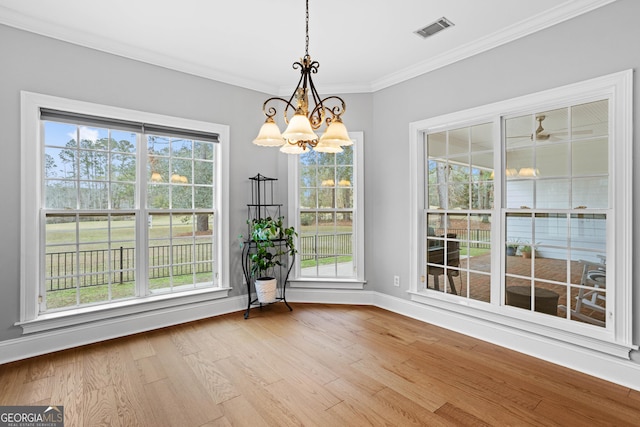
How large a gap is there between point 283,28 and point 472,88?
1989mm

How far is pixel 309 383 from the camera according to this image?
2.41 meters

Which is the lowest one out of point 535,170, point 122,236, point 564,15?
point 122,236

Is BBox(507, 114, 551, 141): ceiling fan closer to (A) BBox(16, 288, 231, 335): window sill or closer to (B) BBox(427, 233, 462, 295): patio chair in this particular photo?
(B) BBox(427, 233, 462, 295): patio chair

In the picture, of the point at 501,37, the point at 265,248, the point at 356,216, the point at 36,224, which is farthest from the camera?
the point at 356,216

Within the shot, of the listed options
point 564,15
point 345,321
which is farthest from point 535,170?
point 345,321

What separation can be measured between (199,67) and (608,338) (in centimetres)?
470

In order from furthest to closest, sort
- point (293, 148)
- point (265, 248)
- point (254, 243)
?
point (254, 243) → point (265, 248) → point (293, 148)

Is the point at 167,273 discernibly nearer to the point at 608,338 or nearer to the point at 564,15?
the point at 608,338

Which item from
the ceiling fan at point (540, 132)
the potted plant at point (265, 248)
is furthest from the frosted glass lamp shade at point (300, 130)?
the ceiling fan at point (540, 132)

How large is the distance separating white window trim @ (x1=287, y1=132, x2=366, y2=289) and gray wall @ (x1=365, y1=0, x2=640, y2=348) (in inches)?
4.2

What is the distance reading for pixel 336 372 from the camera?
8.43 feet

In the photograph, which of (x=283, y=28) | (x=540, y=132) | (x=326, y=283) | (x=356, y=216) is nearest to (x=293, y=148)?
(x=283, y=28)

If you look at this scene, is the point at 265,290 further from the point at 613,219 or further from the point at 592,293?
the point at 613,219

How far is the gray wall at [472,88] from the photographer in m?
2.44
